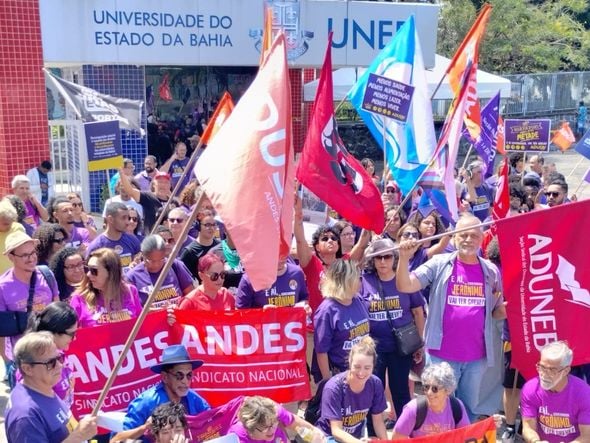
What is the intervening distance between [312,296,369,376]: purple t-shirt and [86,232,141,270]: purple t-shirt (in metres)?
2.21

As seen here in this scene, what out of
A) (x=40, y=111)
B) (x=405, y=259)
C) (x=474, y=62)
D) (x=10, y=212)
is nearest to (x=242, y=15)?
(x=40, y=111)

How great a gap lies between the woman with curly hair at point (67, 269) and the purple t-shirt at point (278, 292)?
4.01 ft

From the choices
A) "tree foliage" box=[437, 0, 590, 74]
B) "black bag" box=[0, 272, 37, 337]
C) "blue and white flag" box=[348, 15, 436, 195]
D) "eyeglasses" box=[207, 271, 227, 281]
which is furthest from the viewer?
"tree foliage" box=[437, 0, 590, 74]

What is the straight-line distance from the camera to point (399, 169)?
Answer: 7430mm

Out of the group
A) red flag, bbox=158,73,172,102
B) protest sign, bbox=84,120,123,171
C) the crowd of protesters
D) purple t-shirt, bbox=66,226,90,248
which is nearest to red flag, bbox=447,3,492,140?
the crowd of protesters

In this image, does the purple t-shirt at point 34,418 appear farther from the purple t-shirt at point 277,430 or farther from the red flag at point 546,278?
the red flag at point 546,278

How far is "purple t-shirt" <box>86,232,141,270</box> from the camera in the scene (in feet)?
22.9

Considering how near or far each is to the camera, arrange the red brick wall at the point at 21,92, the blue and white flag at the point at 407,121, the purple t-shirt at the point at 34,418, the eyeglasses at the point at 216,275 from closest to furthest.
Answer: the purple t-shirt at the point at 34,418 < the eyeglasses at the point at 216,275 < the blue and white flag at the point at 407,121 < the red brick wall at the point at 21,92

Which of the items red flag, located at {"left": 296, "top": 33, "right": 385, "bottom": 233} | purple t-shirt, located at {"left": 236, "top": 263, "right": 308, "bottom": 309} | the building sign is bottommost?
purple t-shirt, located at {"left": 236, "top": 263, "right": 308, "bottom": 309}

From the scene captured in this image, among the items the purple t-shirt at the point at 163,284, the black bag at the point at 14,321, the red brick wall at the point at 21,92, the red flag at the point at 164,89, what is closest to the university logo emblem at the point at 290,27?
the red brick wall at the point at 21,92

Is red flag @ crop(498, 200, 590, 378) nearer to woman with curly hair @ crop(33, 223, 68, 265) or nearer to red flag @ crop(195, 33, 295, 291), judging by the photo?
red flag @ crop(195, 33, 295, 291)

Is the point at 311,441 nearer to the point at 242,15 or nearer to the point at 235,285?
the point at 235,285

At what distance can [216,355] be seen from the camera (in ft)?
18.1

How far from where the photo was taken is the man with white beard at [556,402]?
17.1ft
